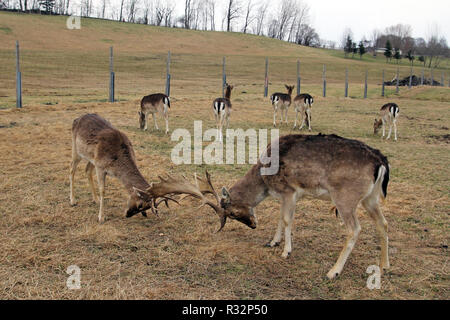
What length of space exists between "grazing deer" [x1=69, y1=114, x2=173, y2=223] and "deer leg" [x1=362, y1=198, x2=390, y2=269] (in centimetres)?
309

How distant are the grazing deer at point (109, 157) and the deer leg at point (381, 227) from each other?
3.09 m

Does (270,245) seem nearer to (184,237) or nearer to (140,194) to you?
(184,237)

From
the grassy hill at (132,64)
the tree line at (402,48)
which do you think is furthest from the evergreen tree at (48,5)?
the tree line at (402,48)

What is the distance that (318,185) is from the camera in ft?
17.8

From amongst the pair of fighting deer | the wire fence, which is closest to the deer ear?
the pair of fighting deer

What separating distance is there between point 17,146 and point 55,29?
180ft

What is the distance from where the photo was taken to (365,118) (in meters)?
21.0

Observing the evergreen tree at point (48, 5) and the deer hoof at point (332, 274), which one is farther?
the evergreen tree at point (48, 5)

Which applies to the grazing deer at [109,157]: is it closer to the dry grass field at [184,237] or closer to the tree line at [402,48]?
the dry grass field at [184,237]

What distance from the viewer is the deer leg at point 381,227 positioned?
5297 millimetres

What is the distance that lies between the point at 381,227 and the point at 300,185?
3.83 ft
